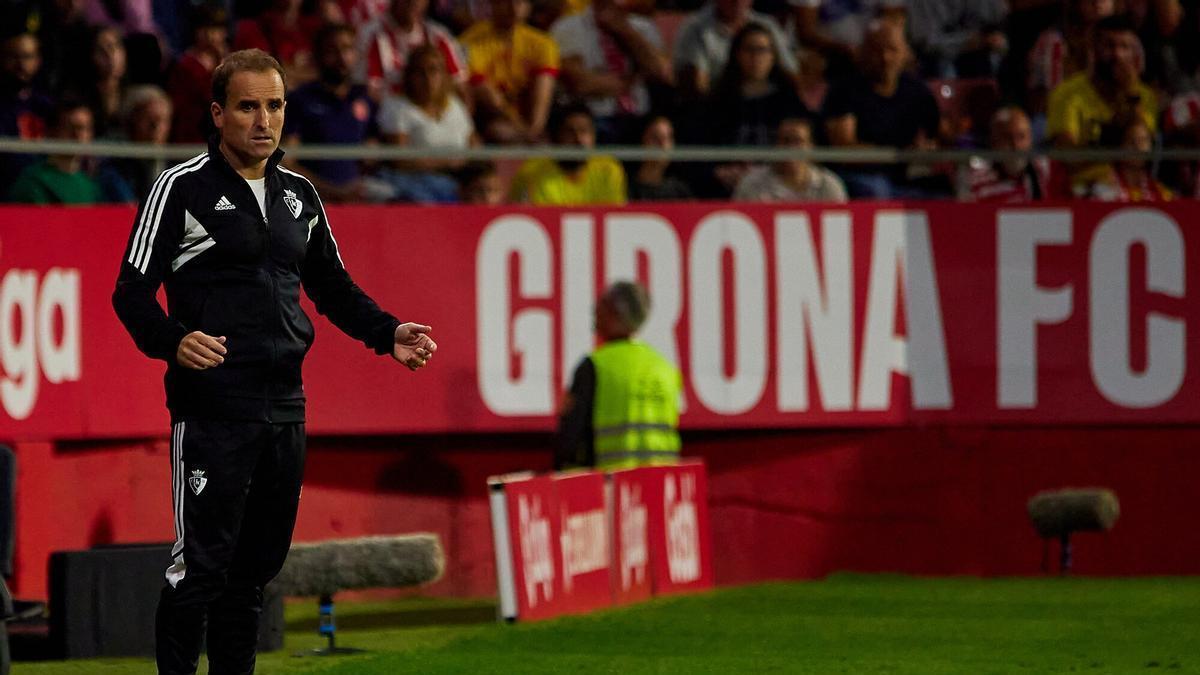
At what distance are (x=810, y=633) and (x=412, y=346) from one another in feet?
12.7

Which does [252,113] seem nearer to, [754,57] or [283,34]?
[754,57]

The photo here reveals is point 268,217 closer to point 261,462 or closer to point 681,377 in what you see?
point 261,462

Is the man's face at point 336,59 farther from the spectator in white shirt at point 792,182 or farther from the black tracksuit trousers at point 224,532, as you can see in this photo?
the black tracksuit trousers at point 224,532

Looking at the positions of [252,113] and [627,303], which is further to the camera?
[627,303]

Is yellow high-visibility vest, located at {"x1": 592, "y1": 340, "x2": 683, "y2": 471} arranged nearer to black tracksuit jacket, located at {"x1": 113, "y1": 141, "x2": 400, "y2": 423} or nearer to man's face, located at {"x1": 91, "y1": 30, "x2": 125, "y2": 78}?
man's face, located at {"x1": 91, "y1": 30, "x2": 125, "y2": 78}

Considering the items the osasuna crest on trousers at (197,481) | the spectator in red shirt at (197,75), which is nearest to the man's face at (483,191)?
the spectator in red shirt at (197,75)

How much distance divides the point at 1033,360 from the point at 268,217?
7.26 meters

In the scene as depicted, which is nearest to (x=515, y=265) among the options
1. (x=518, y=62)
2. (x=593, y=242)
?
(x=593, y=242)

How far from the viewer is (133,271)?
598 cm

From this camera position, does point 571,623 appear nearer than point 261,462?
No

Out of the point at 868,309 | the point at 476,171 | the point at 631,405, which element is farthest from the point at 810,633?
the point at 476,171

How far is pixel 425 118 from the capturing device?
1287 cm

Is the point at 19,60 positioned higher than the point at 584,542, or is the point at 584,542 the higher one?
the point at 19,60

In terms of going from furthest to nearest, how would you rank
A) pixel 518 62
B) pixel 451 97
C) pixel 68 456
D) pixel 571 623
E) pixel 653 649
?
pixel 518 62 < pixel 451 97 < pixel 68 456 < pixel 571 623 < pixel 653 649
